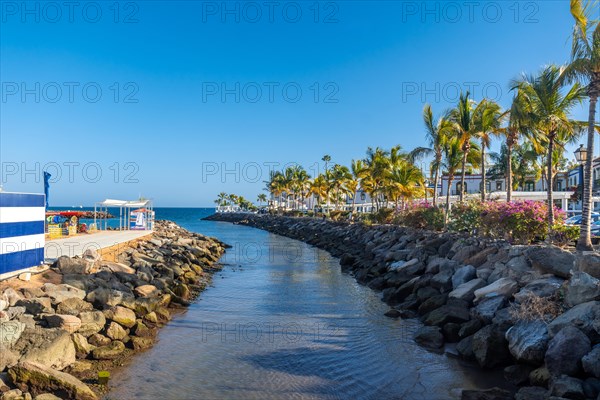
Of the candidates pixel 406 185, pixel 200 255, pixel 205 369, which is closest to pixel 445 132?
pixel 406 185

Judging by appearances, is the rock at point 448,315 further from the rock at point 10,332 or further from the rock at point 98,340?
the rock at point 10,332

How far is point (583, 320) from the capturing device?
9094mm

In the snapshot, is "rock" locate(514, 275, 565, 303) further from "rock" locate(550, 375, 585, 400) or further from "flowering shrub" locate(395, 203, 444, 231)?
"flowering shrub" locate(395, 203, 444, 231)

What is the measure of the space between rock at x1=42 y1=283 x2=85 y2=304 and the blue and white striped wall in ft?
5.24

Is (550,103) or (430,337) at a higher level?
(550,103)

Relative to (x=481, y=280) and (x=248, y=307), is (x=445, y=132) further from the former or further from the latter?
(x=248, y=307)

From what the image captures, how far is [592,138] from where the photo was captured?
12.9 metres

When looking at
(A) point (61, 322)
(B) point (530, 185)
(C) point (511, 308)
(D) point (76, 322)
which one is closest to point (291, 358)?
(D) point (76, 322)

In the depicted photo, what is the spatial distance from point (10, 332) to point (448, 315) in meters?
10.7

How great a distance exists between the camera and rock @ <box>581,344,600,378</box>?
7.84m

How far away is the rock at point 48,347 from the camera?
8891 millimetres

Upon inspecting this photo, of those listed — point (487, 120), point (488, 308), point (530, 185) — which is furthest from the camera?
point (530, 185)

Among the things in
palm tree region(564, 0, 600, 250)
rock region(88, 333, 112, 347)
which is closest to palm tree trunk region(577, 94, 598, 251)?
palm tree region(564, 0, 600, 250)

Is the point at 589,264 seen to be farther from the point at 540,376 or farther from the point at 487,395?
the point at 487,395
